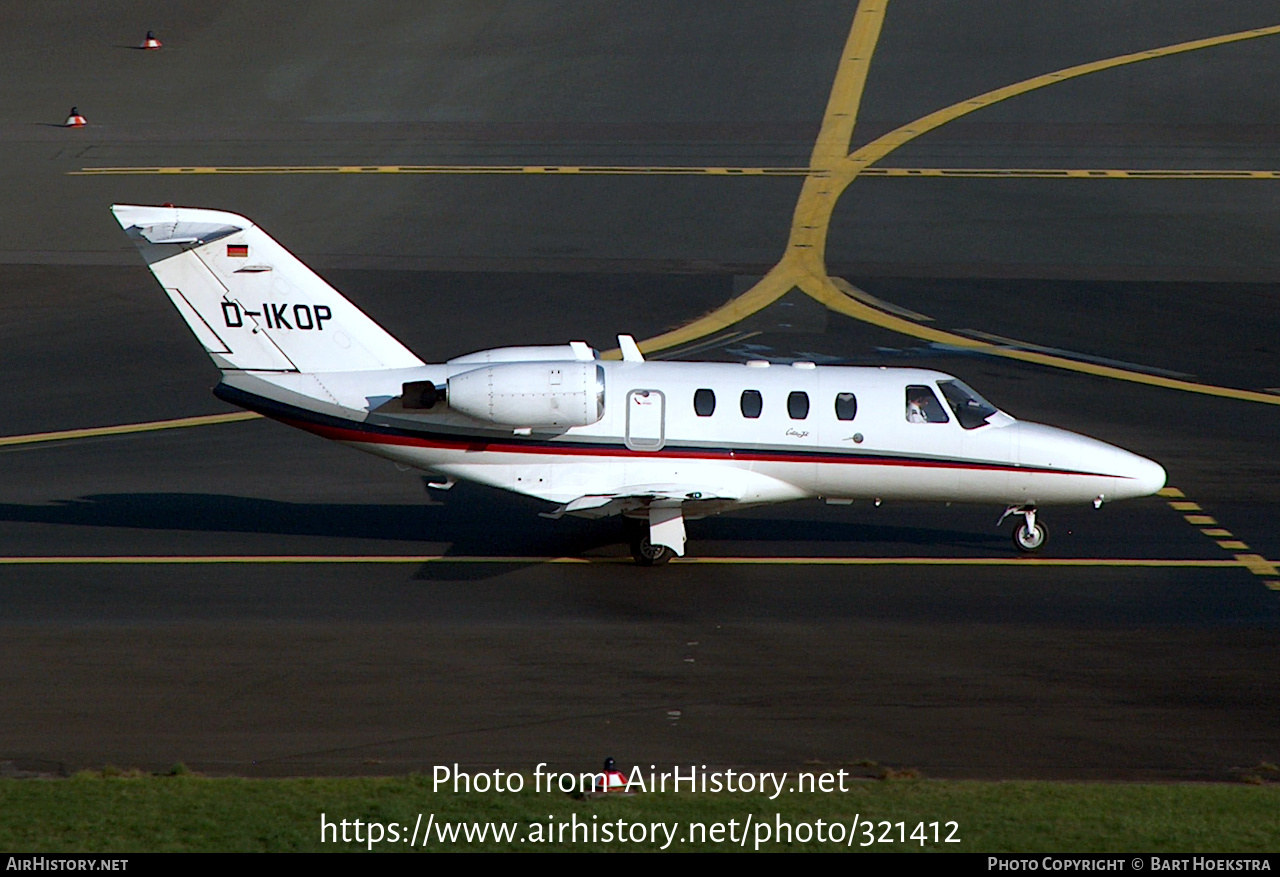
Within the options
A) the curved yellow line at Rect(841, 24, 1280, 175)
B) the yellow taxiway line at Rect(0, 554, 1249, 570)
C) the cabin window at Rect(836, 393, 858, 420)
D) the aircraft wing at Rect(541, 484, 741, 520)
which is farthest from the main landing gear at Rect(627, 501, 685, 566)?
the curved yellow line at Rect(841, 24, 1280, 175)

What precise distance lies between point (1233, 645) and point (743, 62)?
38561 millimetres

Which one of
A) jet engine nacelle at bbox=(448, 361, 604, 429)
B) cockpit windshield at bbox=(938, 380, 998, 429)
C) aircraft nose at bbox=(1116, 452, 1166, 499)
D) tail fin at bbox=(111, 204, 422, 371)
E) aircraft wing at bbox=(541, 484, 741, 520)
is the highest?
tail fin at bbox=(111, 204, 422, 371)

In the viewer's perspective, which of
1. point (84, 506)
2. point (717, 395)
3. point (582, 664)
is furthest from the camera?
point (84, 506)

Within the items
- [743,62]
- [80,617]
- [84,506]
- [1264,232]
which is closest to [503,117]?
[743,62]

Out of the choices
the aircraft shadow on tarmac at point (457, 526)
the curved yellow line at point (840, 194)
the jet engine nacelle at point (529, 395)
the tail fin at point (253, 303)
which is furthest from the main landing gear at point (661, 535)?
the curved yellow line at point (840, 194)

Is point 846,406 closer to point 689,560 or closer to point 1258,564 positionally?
point 689,560

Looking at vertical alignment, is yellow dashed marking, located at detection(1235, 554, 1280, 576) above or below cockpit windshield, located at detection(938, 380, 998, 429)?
below

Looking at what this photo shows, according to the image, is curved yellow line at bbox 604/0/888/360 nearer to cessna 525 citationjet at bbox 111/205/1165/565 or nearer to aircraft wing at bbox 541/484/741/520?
cessna 525 citationjet at bbox 111/205/1165/565

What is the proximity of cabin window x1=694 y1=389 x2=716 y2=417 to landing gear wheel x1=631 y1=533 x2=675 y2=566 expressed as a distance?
2.06 metres

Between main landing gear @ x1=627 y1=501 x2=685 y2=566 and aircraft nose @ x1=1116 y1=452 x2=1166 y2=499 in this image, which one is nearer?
main landing gear @ x1=627 y1=501 x2=685 y2=566

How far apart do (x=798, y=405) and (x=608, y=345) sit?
1200 cm

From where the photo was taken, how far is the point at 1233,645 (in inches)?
875

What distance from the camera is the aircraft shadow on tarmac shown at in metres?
26.4

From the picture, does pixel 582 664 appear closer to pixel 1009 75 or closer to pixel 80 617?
pixel 80 617
